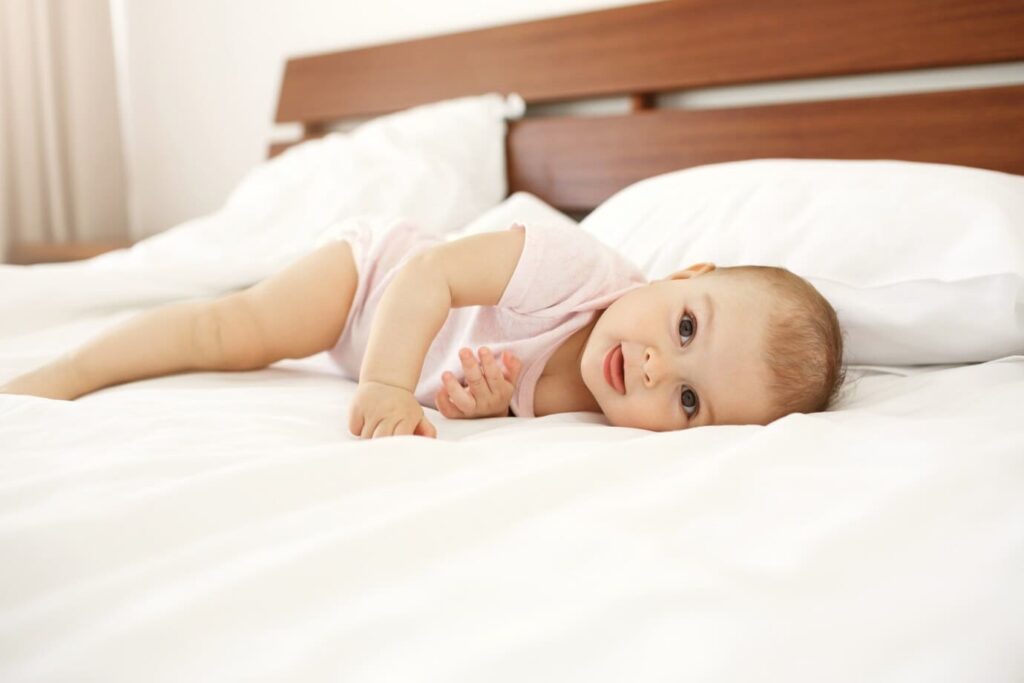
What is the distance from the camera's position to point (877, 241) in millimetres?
1203

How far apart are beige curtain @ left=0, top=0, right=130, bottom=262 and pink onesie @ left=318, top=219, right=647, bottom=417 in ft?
7.80

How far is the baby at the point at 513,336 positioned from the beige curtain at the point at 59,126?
7.64 ft

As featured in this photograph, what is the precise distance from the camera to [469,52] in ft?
7.65

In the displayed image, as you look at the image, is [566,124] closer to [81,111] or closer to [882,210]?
[882,210]

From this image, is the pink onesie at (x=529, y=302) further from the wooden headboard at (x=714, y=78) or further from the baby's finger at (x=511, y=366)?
the wooden headboard at (x=714, y=78)

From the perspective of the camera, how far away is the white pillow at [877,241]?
3.53ft

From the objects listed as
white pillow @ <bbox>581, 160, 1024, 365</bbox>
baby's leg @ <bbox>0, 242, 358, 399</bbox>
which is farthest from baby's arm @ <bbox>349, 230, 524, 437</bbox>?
white pillow @ <bbox>581, 160, 1024, 365</bbox>

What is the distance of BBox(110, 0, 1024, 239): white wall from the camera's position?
8.85 ft

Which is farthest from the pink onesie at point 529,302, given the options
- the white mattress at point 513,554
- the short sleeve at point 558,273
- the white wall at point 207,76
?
the white wall at point 207,76

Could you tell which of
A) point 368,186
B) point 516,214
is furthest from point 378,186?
point 516,214

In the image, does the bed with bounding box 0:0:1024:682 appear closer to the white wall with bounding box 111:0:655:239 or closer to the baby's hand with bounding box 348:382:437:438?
the baby's hand with bounding box 348:382:437:438

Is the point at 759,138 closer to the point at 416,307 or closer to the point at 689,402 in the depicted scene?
the point at 689,402

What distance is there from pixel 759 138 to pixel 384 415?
118 cm

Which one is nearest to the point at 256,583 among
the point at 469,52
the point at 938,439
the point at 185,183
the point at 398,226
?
the point at 938,439
